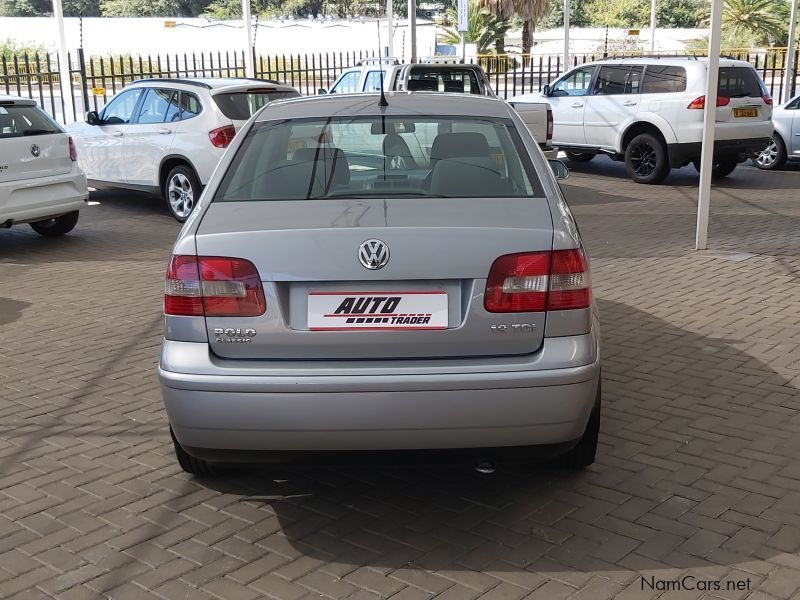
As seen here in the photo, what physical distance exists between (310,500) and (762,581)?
5.99 feet

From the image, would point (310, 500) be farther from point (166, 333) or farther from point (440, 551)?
point (166, 333)

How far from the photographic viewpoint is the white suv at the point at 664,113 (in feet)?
45.7

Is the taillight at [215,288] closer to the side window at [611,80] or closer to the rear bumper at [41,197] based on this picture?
the rear bumper at [41,197]

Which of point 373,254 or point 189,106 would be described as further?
point 189,106

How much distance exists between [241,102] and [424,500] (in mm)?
8304

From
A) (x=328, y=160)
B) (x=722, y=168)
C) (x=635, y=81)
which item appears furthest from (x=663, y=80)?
(x=328, y=160)

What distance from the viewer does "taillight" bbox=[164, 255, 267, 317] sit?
3.41 m

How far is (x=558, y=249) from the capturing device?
3482 mm

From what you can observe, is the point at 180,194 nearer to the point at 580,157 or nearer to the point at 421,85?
the point at 421,85

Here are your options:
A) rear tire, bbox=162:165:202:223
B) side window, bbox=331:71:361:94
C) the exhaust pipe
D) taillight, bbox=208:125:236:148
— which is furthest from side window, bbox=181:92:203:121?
the exhaust pipe

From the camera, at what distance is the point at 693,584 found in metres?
3.31

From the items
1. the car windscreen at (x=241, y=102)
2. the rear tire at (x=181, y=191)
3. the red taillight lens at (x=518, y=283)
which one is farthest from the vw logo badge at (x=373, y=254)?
the rear tire at (x=181, y=191)

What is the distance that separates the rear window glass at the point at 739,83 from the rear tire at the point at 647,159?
1.19 m

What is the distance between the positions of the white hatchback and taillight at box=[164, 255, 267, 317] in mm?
6792
